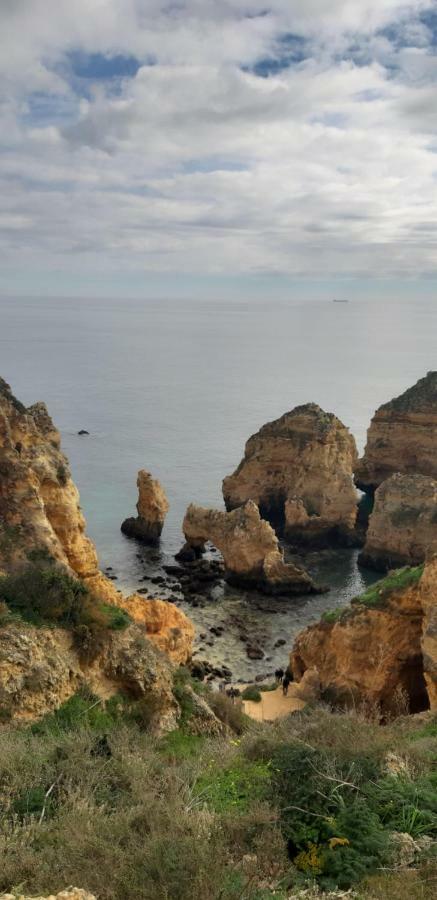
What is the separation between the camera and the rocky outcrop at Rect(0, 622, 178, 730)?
1762 centimetres

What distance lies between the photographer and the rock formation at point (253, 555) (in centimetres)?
4397

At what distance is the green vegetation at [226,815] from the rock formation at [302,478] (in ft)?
128

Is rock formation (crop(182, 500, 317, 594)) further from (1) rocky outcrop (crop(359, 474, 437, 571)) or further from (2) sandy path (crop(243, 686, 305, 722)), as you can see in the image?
(2) sandy path (crop(243, 686, 305, 722))

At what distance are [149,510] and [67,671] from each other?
110ft

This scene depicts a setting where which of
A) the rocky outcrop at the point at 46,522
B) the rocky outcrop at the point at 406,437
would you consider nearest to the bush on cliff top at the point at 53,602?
the rocky outcrop at the point at 46,522

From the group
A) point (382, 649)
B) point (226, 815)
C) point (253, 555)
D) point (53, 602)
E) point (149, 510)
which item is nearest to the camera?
point (226, 815)

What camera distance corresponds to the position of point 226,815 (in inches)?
430

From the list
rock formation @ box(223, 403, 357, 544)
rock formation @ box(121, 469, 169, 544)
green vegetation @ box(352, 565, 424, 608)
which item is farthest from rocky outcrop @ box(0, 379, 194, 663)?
rock formation @ box(223, 403, 357, 544)

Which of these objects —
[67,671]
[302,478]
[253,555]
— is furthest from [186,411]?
[67,671]

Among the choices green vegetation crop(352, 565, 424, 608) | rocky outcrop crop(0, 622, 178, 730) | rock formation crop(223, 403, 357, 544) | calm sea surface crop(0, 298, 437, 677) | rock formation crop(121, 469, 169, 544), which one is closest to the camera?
rocky outcrop crop(0, 622, 178, 730)

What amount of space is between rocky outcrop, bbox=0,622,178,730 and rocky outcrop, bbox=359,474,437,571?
1129 inches

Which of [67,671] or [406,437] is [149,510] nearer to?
[406,437]

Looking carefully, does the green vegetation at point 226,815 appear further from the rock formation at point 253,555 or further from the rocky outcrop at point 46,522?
the rock formation at point 253,555

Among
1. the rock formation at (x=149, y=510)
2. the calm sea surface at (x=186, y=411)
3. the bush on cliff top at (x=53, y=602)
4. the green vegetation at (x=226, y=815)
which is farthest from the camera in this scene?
the rock formation at (x=149, y=510)
